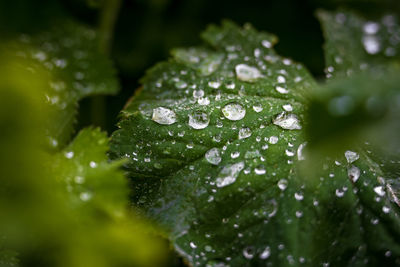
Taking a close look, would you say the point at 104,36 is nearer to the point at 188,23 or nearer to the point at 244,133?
the point at 188,23

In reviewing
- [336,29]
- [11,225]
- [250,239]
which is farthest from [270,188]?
[336,29]

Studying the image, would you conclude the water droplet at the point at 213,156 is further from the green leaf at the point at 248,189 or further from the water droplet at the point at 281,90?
the water droplet at the point at 281,90

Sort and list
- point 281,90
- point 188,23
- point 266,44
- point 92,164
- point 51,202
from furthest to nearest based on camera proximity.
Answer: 1. point 188,23
2. point 266,44
3. point 281,90
4. point 92,164
5. point 51,202

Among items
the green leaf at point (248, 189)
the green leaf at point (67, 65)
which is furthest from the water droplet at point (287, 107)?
the green leaf at point (67, 65)

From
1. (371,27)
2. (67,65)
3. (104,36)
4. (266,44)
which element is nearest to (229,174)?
(266,44)

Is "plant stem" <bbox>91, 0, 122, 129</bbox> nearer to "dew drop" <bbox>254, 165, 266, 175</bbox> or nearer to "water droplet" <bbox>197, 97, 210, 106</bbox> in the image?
"water droplet" <bbox>197, 97, 210, 106</bbox>

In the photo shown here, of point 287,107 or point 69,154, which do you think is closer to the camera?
point 69,154

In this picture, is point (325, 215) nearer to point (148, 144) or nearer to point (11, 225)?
point (148, 144)

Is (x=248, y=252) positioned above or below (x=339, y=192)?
below
